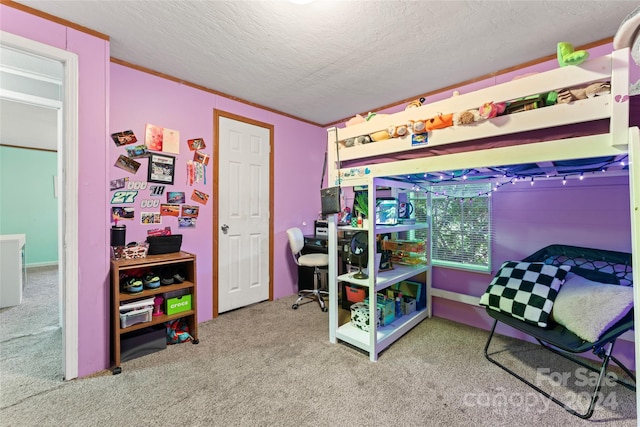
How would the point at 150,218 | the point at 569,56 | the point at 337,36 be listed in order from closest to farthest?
1. the point at 569,56
2. the point at 337,36
3. the point at 150,218

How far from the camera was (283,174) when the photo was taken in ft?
11.3

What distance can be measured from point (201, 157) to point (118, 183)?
760 mm

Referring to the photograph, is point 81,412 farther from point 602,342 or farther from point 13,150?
point 13,150

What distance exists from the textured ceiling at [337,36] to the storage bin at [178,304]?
203 cm

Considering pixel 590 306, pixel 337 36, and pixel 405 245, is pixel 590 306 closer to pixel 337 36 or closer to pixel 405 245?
pixel 405 245

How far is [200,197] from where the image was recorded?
2.70m

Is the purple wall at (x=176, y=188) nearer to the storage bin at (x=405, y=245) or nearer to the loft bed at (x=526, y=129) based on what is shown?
the storage bin at (x=405, y=245)

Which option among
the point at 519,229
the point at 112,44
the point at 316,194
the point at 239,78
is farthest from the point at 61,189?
the point at 519,229

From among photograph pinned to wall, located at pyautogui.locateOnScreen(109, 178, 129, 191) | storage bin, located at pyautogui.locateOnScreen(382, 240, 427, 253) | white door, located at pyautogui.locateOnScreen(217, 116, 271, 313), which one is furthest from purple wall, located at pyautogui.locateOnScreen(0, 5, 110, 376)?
storage bin, located at pyautogui.locateOnScreen(382, 240, 427, 253)

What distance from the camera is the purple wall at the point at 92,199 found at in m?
1.79

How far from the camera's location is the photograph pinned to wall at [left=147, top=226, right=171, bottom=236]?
7.83 feet

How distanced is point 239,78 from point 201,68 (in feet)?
1.11

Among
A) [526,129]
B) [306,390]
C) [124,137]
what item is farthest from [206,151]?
[526,129]

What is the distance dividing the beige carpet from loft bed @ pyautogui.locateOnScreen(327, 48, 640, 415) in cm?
47
